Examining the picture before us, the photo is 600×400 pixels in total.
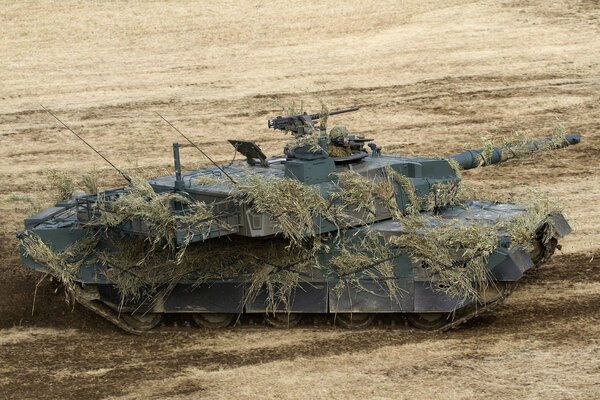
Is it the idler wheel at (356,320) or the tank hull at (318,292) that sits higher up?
the tank hull at (318,292)

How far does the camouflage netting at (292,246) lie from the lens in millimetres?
16891

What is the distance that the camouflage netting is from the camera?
55.4 ft

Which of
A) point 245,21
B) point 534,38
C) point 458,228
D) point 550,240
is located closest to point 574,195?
point 550,240

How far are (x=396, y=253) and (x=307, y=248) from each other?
3.95 feet

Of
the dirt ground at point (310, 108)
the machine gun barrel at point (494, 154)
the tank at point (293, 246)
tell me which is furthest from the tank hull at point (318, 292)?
the machine gun barrel at point (494, 154)

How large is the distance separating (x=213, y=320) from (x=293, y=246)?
1.63 m

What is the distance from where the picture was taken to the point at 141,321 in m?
18.1

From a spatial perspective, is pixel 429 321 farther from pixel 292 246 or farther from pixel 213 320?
pixel 213 320

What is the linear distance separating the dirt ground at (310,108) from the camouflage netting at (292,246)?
2.62ft

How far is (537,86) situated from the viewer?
101 feet

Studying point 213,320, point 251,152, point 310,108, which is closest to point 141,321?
point 213,320

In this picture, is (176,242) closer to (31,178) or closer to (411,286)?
(411,286)

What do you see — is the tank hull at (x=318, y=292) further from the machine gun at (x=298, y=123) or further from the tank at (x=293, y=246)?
the machine gun at (x=298, y=123)

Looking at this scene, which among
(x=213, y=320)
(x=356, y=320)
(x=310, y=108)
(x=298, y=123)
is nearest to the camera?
(x=356, y=320)
